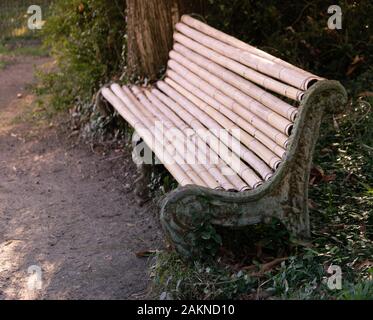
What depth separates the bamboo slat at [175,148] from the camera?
14.3ft

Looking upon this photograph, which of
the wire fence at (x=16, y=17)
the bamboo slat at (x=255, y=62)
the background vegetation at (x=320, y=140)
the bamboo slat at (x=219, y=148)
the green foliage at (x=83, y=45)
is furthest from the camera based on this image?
the wire fence at (x=16, y=17)

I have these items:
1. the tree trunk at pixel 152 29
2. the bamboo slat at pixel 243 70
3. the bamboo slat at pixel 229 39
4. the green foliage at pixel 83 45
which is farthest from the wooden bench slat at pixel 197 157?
the green foliage at pixel 83 45

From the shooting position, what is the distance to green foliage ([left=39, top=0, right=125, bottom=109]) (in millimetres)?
7309

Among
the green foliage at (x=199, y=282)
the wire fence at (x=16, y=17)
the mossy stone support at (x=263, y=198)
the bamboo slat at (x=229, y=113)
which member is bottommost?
the green foliage at (x=199, y=282)

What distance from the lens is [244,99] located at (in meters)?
4.61

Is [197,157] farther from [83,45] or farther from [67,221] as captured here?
[83,45]

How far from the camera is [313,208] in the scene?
4.66 m

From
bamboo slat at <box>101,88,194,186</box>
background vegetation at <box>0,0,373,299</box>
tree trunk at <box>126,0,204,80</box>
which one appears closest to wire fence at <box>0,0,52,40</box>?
background vegetation at <box>0,0,373,299</box>

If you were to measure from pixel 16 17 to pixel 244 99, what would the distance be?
6907 mm

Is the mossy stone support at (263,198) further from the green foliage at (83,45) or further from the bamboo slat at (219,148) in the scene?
the green foliage at (83,45)

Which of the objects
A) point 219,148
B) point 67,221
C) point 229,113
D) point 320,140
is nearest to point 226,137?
point 219,148

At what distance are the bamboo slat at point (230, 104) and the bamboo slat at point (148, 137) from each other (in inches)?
19.7

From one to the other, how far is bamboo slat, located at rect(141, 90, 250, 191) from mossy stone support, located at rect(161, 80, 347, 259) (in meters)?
0.15

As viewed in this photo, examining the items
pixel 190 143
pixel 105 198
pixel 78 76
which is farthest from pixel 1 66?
pixel 190 143
